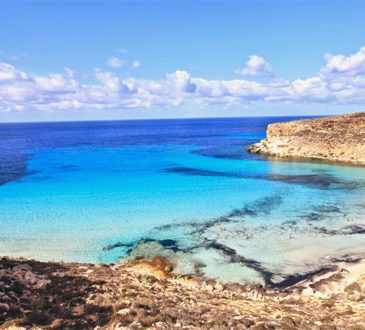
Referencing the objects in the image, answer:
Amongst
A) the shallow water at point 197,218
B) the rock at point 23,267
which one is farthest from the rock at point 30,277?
the shallow water at point 197,218

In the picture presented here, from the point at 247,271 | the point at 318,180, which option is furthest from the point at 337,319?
the point at 318,180

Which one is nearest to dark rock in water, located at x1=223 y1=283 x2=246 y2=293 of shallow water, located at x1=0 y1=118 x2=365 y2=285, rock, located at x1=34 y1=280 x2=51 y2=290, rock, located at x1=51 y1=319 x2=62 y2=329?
shallow water, located at x1=0 y1=118 x2=365 y2=285

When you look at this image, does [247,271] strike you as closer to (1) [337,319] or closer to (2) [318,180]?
(1) [337,319]

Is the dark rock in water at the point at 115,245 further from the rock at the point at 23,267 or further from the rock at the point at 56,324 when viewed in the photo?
the rock at the point at 56,324

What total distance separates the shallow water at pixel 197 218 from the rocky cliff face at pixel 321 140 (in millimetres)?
10034

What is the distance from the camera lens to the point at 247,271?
19.2m

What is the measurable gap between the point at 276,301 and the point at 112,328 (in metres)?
8.53

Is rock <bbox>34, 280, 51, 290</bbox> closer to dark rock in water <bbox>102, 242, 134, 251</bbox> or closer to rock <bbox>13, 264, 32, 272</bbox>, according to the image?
rock <bbox>13, 264, 32, 272</bbox>

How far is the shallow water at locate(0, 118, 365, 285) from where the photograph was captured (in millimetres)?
21156

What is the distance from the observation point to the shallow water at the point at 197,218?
21156mm

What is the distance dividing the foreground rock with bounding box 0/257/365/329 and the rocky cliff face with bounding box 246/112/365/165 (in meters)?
47.3

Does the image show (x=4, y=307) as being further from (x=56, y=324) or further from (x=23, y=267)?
(x=23, y=267)

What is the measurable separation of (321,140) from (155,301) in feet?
198

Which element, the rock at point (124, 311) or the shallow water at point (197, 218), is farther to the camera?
the shallow water at point (197, 218)
